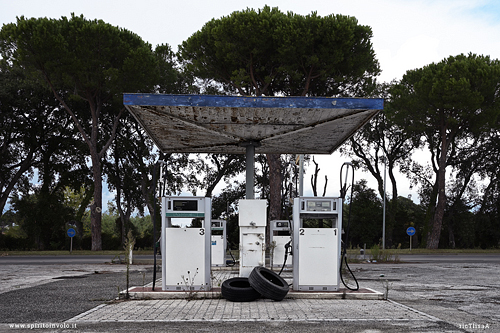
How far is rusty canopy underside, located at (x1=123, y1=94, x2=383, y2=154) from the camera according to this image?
9359mm

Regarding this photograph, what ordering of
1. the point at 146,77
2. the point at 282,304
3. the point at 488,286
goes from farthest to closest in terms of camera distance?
the point at 146,77
the point at 488,286
the point at 282,304

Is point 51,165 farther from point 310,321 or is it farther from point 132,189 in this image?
point 310,321

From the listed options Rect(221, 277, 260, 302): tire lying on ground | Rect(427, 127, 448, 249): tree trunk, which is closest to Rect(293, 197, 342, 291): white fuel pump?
Rect(221, 277, 260, 302): tire lying on ground

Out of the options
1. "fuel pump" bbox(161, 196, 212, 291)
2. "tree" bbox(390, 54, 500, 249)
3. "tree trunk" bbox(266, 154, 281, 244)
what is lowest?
"fuel pump" bbox(161, 196, 212, 291)

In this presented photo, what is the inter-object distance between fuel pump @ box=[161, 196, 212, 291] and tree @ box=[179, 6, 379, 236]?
65.0 ft

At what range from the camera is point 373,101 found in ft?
31.4

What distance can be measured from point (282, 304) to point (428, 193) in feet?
127

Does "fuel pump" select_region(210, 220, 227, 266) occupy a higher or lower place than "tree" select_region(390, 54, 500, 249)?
lower

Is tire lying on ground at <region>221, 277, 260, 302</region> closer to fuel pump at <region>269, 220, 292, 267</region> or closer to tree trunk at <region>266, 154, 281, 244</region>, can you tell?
fuel pump at <region>269, 220, 292, 267</region>

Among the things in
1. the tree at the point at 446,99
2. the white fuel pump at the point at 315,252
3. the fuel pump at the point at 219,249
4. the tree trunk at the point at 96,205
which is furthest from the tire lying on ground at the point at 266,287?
the tree at the point at 446,99

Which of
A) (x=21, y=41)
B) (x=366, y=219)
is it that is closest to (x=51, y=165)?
(x=21, y=41)

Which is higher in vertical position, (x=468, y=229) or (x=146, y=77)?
(x=146, y=77)

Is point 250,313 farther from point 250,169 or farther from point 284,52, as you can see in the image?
point 284,52

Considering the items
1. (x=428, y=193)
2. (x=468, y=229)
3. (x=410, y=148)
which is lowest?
(x=468, y=229)
